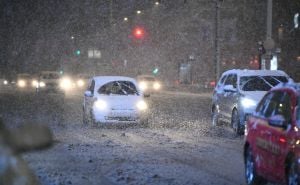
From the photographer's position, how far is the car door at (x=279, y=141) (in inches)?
320

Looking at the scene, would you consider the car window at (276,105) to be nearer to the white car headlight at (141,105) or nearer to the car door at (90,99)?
the white car headlight at (141,105)

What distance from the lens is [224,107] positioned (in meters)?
20.4

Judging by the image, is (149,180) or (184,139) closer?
(149,180)

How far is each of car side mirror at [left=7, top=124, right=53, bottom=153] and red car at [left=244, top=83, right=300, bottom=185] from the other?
437 centimetres

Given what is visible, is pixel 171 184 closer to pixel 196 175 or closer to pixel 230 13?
pixel 196 175

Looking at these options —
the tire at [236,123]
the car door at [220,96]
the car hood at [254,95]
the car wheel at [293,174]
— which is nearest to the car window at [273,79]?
the car hood at [254,95]

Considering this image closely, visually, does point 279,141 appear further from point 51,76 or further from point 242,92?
point 51,76

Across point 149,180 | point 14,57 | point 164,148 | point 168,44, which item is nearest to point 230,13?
point 168,44

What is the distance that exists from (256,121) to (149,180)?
1.78 metres

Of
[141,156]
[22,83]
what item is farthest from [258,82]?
[22,83]

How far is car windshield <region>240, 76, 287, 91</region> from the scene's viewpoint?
62.8 ft

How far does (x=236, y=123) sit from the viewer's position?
18719 millimetres

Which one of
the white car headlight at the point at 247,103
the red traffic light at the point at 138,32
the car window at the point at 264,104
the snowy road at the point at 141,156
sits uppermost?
the red traffic light at the point at 138,32

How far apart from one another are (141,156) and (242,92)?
6.25 metres
